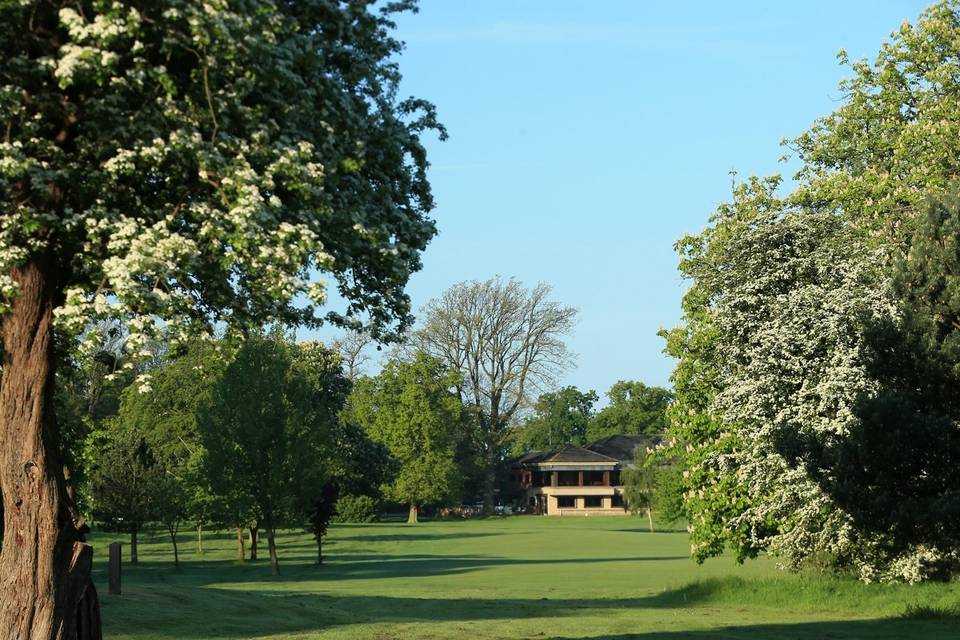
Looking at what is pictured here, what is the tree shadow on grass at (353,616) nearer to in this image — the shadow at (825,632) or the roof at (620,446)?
the shadow at (825,632)

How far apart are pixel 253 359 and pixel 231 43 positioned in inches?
1759

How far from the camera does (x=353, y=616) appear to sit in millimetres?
31484

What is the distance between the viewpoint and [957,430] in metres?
25.5

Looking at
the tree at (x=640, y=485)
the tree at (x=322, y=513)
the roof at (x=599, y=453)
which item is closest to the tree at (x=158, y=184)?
the tree at (x=322, y=513)

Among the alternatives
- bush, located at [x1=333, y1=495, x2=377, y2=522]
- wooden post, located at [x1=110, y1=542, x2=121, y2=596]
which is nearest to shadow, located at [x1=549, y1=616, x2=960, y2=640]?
wooden post, located at [x1=110, y1=542, x2=121, y2=596]

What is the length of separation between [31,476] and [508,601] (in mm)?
25084

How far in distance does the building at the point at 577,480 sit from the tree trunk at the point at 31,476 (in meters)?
150

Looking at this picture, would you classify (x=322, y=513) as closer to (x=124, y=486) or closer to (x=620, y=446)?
(x=124, y=486)

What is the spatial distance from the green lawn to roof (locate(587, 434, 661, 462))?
102 m

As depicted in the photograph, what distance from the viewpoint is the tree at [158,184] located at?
13125 millimetres

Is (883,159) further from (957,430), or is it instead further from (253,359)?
(253,359)

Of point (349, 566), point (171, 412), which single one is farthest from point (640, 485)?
point (349, 566)

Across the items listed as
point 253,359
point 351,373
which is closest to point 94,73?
point 253,359

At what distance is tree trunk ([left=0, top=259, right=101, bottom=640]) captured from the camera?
16.0m
